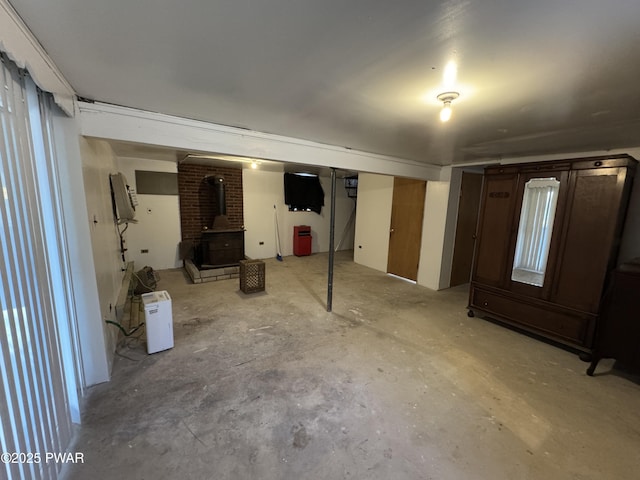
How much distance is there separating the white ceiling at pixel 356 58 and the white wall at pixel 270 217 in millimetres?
3801

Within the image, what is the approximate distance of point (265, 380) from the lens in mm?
2168

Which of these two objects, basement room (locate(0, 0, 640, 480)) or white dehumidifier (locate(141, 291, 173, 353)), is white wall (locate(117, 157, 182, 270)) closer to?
basement room (locate(0, 0, 640, 480))

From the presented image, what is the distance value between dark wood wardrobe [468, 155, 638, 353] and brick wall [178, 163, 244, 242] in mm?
4707

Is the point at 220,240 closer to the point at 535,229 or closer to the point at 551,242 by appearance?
the point at 535,229

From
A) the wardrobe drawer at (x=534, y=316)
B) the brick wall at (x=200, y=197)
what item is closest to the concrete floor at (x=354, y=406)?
the wardrobe drawer at (x=534, y=316)

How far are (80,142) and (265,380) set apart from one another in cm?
230

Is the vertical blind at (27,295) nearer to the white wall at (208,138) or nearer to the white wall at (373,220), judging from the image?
the white wall at (208,138)

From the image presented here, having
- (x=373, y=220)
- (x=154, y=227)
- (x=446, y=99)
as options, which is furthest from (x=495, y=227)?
(x=154, y=227)

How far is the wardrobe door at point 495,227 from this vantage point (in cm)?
306

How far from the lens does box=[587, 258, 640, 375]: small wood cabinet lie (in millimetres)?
2168

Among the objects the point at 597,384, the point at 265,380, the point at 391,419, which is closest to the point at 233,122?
the point at 265,380

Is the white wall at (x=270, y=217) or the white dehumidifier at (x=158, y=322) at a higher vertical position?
the white wall at (x=270, y=217)

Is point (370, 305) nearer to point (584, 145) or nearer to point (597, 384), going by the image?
point (597, 384)

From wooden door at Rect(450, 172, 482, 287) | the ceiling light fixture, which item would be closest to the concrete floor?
wooden door at Rect(450, 172, 482, 287)
